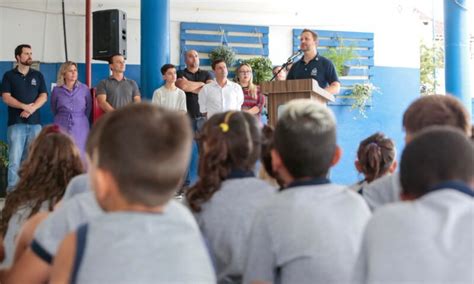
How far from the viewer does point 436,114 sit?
183cm

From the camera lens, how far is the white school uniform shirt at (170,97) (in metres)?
6.21

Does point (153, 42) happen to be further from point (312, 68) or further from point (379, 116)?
point (379, 116)

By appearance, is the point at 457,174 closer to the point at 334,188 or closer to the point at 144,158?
the point at 334,188

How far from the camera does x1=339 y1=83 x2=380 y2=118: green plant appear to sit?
9570 millimetres

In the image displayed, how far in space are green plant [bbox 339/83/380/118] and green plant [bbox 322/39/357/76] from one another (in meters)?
0.34

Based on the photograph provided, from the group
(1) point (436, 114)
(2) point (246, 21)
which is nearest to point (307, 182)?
(1) point (436, 114)

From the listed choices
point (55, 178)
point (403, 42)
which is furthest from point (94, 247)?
point (403, 42)

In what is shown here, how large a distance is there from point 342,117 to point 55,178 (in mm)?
7948

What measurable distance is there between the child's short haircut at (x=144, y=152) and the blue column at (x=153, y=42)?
17.8 ft

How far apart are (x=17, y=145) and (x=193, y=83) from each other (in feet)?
6.59

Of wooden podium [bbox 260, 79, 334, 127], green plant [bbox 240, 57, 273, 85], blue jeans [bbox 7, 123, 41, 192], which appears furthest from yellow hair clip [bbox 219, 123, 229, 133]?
green plant [bbox 240, 57, 273, 85]

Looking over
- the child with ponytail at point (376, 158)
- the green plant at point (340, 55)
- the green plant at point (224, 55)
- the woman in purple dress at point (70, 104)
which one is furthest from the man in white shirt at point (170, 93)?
the green plant at point (340, 55)

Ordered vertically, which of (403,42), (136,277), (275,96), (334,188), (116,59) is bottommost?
(136,277)

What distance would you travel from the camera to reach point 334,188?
1.59 metres
